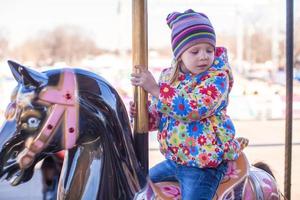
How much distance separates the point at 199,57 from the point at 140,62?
0.68 ft

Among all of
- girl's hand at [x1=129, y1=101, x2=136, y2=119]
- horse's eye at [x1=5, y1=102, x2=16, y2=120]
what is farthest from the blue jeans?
horse's eye at [x1=5, y1=102, x2=16, y2=120]

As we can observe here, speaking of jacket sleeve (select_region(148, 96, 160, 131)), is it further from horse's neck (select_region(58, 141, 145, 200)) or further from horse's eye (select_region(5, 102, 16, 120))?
horse's eye (select_region(5, 102, 16, 120))

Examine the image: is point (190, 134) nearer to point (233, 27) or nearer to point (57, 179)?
point (57, 179)

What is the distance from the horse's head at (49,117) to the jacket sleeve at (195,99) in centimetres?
19

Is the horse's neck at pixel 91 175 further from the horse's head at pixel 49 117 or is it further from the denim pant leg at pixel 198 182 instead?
the denim pant leg at pixel 198 182

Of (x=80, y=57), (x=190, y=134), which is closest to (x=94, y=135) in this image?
(x=190, y=134)

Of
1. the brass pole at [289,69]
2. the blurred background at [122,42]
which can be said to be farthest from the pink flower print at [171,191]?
the blurred background at [122,42]

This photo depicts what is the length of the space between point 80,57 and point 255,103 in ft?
82.3

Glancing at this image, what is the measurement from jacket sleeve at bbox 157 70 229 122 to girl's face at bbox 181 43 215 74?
4 centimetres

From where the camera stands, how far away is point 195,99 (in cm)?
148

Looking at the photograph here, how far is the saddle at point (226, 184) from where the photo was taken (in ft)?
5.17

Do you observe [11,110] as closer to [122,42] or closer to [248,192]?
[248,192]

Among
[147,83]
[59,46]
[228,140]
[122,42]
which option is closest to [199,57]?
[147,83]

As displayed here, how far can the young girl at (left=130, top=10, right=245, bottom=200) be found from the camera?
1498mm
